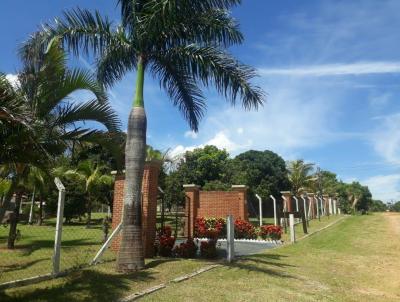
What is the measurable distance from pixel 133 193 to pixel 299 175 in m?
39.1

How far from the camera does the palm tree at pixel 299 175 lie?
155ft

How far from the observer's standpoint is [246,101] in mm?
11094

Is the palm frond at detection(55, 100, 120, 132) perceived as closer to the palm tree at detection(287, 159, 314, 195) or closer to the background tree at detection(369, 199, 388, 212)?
the palm tree at detection(287, 159, 314, 195)

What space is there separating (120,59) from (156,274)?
565 cm

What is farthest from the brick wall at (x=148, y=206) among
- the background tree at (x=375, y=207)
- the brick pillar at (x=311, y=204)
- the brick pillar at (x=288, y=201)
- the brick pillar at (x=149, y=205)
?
the background tree at (x=375, y=207)

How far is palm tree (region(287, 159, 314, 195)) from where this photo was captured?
47219 millimetres

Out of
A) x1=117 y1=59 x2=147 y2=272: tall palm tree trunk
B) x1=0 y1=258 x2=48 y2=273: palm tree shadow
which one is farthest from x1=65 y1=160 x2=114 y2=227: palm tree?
x1=117 y1=59 x2=147 y2=272: tall palm tree trunk

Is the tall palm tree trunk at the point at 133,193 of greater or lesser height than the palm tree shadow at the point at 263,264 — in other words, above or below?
above

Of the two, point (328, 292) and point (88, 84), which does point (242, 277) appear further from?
point (88, 84)

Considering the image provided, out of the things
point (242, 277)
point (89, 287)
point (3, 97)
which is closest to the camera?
point (3, 97)

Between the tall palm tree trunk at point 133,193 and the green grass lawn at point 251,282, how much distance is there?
0.45m

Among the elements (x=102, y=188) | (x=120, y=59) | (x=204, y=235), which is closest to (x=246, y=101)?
(x=120, y=59)

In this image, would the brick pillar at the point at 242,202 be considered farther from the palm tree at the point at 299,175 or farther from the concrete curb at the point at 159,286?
the palm tree at the point at 299,175

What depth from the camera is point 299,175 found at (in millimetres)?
47250
